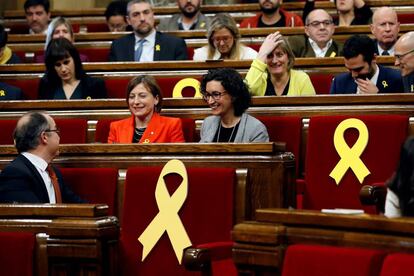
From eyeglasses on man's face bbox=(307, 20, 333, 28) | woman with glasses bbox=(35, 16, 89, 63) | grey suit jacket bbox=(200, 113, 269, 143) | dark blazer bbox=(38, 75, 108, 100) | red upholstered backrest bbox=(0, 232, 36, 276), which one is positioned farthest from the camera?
woman with glasses bbox=(35, 16, 89, 63)

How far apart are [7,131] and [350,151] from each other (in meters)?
1.06

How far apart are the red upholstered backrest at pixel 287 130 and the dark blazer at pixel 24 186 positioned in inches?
23.5

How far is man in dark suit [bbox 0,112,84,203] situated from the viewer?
8.00 ft

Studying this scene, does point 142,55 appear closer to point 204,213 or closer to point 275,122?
point 275,122

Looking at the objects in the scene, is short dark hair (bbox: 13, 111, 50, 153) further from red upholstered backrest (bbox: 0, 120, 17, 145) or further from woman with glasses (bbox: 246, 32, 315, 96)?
woman with glasses (bbox: 246, 32, 315, 96)

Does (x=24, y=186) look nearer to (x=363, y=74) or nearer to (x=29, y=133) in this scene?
(x=29, y=133)

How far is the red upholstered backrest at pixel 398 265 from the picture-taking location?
1.49 metres

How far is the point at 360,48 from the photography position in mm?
3074

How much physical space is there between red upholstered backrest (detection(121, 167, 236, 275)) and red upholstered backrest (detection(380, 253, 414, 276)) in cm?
77

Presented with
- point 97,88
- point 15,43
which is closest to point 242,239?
point 97,88

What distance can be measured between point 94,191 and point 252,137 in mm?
472

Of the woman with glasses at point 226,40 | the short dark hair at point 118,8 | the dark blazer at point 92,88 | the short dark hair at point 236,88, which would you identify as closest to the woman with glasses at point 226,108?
the short dark hair at point 236,88

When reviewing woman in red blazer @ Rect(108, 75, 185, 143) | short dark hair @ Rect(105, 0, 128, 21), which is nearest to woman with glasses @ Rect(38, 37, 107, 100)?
woman in red blazer @ Rect(108, 75, 185, 143)

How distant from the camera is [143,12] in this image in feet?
13.6
